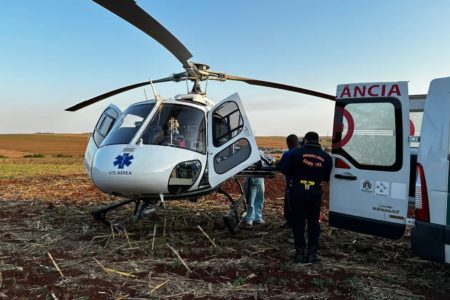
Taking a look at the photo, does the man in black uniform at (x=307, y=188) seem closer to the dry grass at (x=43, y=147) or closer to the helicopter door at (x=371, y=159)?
the helicopter door at (x=371, y=159)

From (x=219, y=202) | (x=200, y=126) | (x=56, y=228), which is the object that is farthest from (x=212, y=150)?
(x=219, y=202)

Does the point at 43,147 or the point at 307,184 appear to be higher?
the point at 307,184

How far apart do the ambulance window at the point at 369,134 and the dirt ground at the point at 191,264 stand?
1546mm

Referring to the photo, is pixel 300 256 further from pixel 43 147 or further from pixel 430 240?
pixel 43 147

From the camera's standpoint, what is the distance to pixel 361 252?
6.68 meters

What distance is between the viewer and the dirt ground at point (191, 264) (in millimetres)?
4902

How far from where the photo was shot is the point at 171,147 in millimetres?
6812

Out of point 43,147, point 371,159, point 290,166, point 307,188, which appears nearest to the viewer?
point 371,159

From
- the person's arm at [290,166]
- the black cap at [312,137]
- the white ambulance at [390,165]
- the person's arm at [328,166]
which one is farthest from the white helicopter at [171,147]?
the white ambulance at [390,165]

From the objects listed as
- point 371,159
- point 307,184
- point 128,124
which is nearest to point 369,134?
point 371,159

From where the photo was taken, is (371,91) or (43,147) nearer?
(371,91)

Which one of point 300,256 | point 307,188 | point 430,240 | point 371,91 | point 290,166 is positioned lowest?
point 300,256

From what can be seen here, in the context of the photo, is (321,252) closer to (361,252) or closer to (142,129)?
(361,252)

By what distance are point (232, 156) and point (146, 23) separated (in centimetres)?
276
